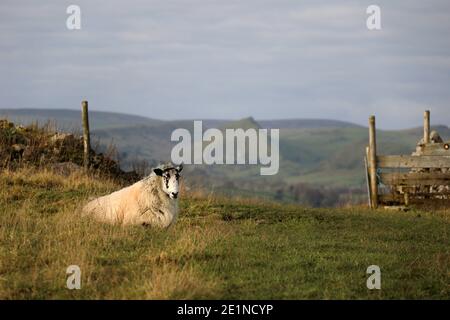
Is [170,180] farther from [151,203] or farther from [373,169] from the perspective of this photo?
[373,169]

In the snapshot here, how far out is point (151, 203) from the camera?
15.1 meters

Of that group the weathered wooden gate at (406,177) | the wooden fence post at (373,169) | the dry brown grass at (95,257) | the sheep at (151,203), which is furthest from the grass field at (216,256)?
the weathered wooden gate at (406,177)

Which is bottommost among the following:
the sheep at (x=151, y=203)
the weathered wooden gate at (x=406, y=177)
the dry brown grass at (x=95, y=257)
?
the dry brown grass at (x=95, y=257)

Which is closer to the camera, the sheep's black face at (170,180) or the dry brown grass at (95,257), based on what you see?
the dry brown grass at (95,257)

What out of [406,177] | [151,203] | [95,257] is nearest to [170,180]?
[151,203]

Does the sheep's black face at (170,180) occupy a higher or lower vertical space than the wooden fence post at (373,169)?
lower

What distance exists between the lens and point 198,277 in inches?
403

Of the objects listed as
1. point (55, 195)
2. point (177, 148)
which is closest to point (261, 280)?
point (55, 195)

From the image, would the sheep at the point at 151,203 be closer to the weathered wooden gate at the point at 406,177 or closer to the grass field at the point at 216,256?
the grass field at the point at 216,256

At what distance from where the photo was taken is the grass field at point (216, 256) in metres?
9.92

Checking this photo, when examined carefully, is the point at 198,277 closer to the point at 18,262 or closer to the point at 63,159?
the point at 18,262

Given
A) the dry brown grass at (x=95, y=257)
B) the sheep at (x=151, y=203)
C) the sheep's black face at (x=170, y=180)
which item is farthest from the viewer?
the sheep at (x=151, y=203)
